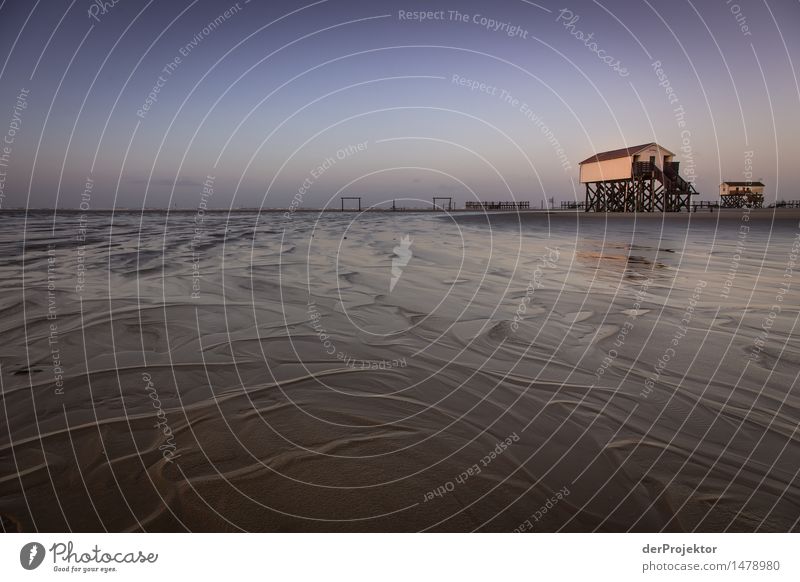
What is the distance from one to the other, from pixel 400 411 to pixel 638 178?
165ft

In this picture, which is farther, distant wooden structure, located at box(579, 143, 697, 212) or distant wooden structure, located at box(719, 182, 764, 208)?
distant wooden structure, located at box(719, 182, 764, 208)

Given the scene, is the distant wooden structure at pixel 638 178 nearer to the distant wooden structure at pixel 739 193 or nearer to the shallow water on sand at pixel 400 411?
the distant wooden structure at pixel 739 193

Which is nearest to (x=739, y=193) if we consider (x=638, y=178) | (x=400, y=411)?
(x=638, y=178)

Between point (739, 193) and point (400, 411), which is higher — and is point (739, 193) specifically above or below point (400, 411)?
above

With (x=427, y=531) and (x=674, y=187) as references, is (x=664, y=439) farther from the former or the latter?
(x=674, y=187)

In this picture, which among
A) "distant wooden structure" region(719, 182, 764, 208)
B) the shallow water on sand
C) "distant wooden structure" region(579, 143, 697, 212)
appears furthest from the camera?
"distant wooden structure" region(719, 182, 764, 208)

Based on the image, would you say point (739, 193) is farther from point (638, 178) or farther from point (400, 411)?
point (400, 411)

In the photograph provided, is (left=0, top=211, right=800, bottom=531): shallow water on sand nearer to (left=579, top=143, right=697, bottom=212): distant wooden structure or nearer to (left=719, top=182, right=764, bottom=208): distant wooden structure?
(left=579, top=143, right=697, bottom=212): distant wooden structure

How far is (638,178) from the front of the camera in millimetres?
44938

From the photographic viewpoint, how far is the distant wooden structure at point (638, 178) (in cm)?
4438

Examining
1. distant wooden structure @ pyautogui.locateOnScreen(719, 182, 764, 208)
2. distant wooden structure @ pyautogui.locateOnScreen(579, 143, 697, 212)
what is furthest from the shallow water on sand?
distant wooden structure @ pyautogui.locateOnScreen(719, 182, 764, 208)

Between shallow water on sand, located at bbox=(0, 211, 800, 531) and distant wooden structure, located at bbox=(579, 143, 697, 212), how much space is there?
4214 centimetres

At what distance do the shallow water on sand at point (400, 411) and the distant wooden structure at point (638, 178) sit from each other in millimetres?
42139

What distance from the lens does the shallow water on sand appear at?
2758 millimetres
